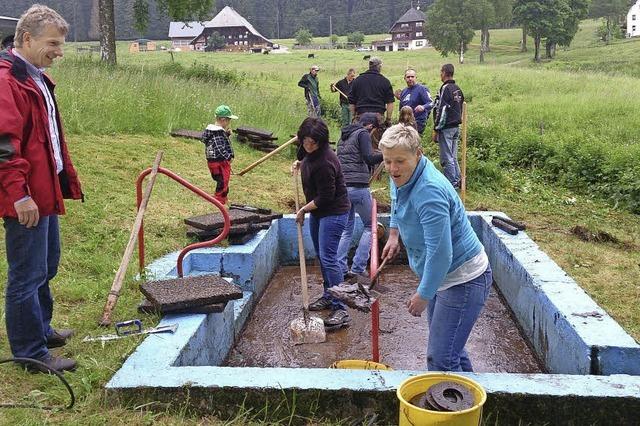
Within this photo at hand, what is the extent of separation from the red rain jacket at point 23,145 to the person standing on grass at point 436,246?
1.83 meters

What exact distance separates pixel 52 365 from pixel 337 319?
243cm

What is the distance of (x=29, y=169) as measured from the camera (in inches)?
129

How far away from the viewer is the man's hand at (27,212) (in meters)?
3.14

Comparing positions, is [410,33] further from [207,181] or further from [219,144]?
[219,144]

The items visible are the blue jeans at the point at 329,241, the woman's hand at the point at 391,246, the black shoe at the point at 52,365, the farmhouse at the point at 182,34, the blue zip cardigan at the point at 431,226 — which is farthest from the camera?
the farmhouse at the point at 182,34

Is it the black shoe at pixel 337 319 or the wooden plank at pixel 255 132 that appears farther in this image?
the wooden plank at pixel 255 132

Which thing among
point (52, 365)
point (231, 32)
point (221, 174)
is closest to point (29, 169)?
point (52, 365)

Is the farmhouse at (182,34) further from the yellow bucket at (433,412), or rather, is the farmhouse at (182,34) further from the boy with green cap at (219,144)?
the yellow bucket at (433,412)

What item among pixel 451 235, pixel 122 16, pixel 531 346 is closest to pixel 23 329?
pixel 451 235

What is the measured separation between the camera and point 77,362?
3.62m

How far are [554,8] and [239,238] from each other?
6137 centimetres

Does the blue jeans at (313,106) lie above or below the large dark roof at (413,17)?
below

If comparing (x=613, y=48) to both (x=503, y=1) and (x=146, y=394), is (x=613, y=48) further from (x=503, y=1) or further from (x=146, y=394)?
(x=146, y=394)

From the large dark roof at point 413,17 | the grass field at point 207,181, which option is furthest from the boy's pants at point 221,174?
the large dark roof at point 413,17
